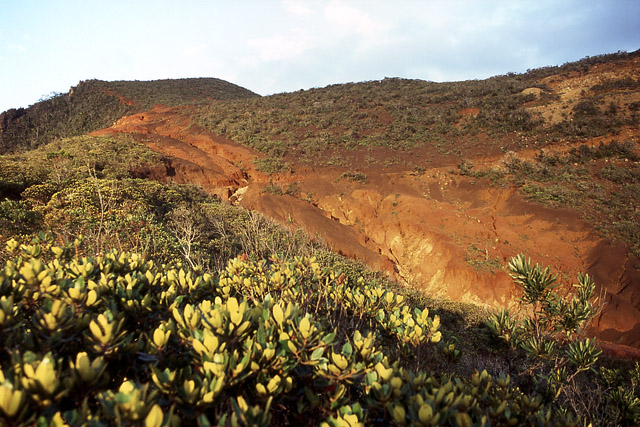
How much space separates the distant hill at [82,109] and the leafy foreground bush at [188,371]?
39329mm

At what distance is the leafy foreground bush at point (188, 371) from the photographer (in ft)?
3.63

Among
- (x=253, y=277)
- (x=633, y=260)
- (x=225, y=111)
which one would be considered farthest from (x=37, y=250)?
(x=225, y=111)

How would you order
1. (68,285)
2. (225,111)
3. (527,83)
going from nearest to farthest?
(68,285) → (527,83) → (225,111)

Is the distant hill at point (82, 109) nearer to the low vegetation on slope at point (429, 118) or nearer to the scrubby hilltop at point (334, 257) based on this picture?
the scrubby hilltop at point (334, 257)

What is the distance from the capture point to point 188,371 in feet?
4.70

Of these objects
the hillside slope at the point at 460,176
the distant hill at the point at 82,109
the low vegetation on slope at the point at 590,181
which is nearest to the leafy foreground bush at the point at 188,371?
the hillside slope at the point at 460,176

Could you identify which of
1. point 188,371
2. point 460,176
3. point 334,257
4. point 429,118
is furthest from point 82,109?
point 188,371

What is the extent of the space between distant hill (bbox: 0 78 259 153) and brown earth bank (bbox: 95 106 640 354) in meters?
21.5

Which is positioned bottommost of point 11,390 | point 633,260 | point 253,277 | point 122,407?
point 633,260

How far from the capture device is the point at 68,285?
190 cm

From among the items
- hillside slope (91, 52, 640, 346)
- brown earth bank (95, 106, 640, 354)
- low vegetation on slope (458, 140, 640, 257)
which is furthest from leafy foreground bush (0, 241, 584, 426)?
low vegetation on slope (458, 140, 640, 257)

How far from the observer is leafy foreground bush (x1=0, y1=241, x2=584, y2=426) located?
43.6 inches

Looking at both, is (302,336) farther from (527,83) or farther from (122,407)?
(527,83)

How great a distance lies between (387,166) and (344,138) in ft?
17.0
